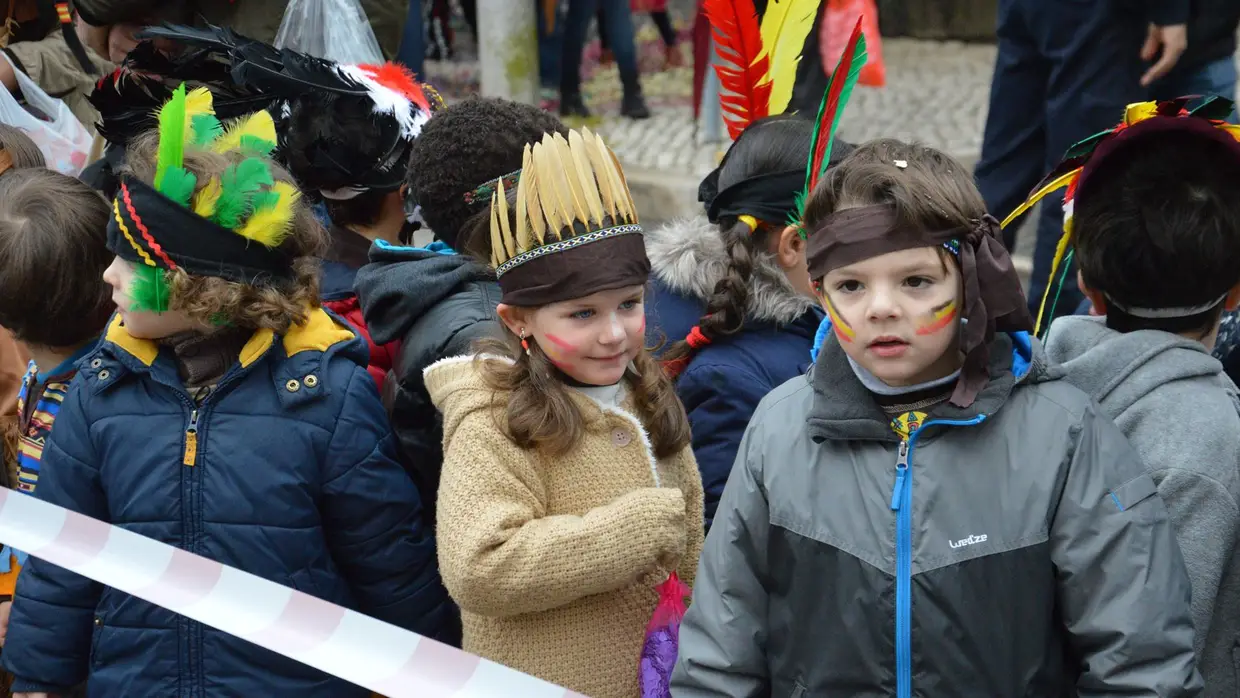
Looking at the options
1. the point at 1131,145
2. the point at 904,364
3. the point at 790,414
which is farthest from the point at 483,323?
the point at 1131,145

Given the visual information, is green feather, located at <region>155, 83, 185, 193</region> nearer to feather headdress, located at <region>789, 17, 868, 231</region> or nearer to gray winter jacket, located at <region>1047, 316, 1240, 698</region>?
feather headdress, located at <region>789, 17, 868, 231</region>

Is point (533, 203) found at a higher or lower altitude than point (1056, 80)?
higher

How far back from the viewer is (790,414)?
228 cm

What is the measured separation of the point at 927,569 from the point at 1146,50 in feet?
9.91

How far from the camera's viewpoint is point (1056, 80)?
15.3 feet

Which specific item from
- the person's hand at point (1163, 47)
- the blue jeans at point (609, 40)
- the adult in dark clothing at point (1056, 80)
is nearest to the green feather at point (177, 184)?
the adult in dark clothing at point (1056, 80)

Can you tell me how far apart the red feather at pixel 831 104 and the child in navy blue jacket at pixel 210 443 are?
109 cm

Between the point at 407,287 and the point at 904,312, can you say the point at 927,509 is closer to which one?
the point at 904,312

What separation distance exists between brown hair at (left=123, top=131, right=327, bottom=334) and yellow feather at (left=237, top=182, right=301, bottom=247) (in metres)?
0.04

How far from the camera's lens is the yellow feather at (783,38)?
3369 millimetres

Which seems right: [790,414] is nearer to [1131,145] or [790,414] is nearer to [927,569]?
[927,569]

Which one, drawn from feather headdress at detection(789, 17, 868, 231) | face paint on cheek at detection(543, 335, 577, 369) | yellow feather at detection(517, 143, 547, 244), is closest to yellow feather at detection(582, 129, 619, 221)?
yellow feather at detection(517, 143, 547, 244)

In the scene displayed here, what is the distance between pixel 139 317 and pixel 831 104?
149cm

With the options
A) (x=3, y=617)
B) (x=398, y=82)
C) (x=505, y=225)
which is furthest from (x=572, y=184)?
(x=3, y=617)
